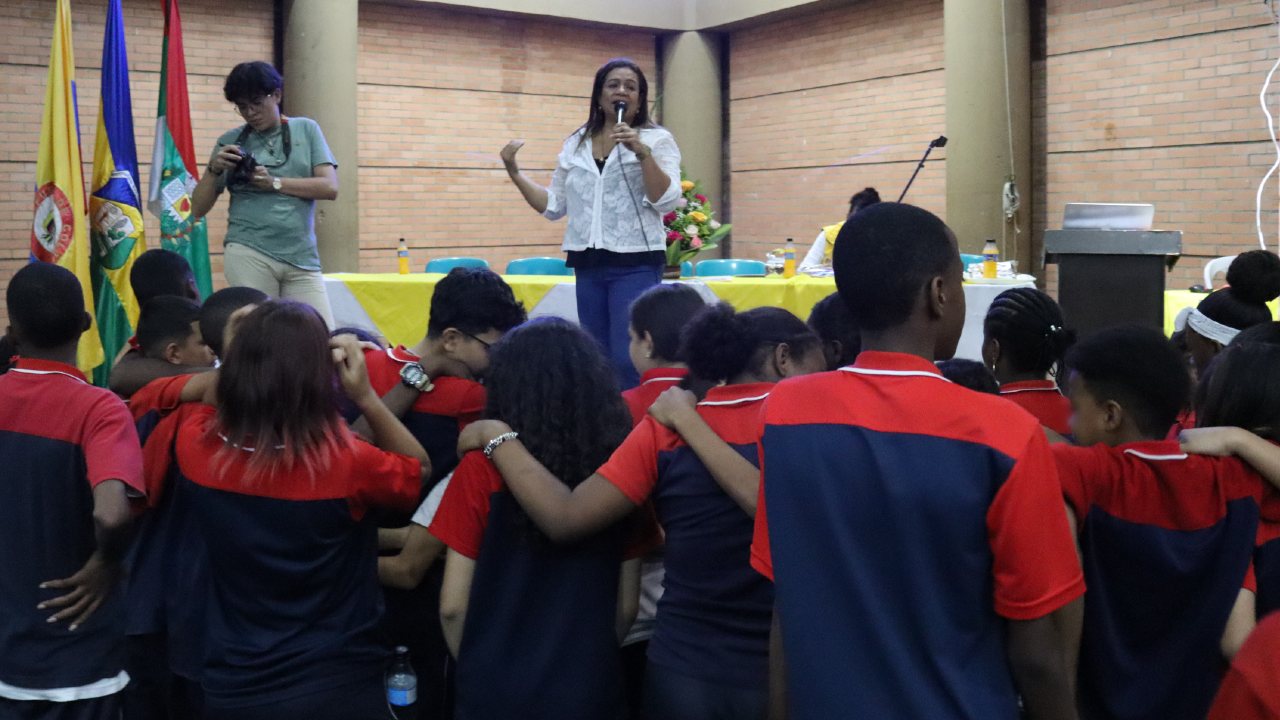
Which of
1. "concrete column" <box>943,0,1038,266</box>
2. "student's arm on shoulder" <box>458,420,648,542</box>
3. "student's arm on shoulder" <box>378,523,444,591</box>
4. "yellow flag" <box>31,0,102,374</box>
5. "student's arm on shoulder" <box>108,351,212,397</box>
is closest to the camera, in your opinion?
"student's arm on shoulder" <box>458,420,648,542</box>

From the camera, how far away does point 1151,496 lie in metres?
1.85

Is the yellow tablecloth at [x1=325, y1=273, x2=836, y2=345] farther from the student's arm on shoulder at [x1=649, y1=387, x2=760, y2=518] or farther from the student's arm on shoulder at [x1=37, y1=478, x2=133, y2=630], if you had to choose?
the student's arm on shoulder at [x1=649, y1=387, x2=760, y2=518]

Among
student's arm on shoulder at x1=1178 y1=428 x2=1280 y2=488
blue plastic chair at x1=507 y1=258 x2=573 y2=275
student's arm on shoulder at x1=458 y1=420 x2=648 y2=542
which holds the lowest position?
student's arm on shoulder at x1=458 y1=420 x2=648 y2=542

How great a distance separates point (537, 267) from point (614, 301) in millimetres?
2893

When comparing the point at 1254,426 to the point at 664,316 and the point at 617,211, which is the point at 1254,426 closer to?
the point at 664,316

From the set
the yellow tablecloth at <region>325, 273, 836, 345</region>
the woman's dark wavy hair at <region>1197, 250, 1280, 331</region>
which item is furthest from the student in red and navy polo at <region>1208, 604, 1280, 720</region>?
the yellow tablecloth at <region>325, 273, 836, 345</region>

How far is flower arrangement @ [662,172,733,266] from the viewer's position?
5746 millimetres

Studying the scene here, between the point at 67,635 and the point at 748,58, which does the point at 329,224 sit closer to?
the point at 748,58

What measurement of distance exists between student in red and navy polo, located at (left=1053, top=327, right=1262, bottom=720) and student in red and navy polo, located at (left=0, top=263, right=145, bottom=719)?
5.33 feet

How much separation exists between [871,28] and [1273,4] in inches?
112

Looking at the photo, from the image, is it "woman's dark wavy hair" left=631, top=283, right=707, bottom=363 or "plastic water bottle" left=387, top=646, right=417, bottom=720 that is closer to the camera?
"plastic water bottle" left=387, top=646, right=417, bottom=720

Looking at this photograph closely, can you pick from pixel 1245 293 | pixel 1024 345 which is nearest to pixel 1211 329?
pixel 1245 293

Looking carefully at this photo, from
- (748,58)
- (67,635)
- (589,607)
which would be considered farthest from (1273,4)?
(67,635)

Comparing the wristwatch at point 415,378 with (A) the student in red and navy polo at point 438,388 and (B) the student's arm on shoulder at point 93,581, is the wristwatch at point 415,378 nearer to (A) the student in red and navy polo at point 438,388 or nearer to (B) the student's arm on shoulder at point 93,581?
(A) the student in red and navy polo at point 438,388
